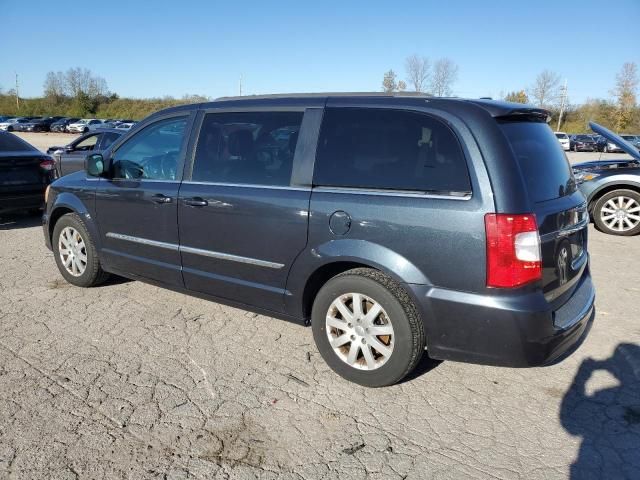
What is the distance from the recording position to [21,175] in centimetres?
784

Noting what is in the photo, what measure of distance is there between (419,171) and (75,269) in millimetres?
3765

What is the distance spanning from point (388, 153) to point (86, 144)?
417 inches

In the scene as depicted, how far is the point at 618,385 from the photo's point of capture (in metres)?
3.32

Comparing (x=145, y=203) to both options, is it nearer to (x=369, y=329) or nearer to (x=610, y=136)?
(x=369, y=329)

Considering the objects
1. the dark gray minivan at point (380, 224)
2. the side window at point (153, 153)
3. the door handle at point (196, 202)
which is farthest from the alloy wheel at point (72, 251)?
the door handle at point (196, 202)

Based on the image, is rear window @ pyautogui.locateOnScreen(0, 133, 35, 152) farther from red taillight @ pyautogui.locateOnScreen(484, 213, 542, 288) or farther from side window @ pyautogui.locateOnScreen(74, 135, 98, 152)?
red taillight @ pyautogui.locateOnScreen(484, 213, 542, 288)

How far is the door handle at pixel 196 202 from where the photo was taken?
382 centimetres

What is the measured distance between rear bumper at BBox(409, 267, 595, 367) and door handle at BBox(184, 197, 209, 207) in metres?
1.76

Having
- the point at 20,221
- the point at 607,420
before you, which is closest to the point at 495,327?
the point at 607,420

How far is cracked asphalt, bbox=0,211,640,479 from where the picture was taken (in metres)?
2.52

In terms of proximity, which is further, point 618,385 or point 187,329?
point 187,329

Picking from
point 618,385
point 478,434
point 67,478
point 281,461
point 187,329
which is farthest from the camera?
point 187,329

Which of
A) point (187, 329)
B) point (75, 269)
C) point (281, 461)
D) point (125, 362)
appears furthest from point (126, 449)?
point (75, 269)

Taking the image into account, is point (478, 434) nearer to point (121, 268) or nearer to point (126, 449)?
point (126, 449)
